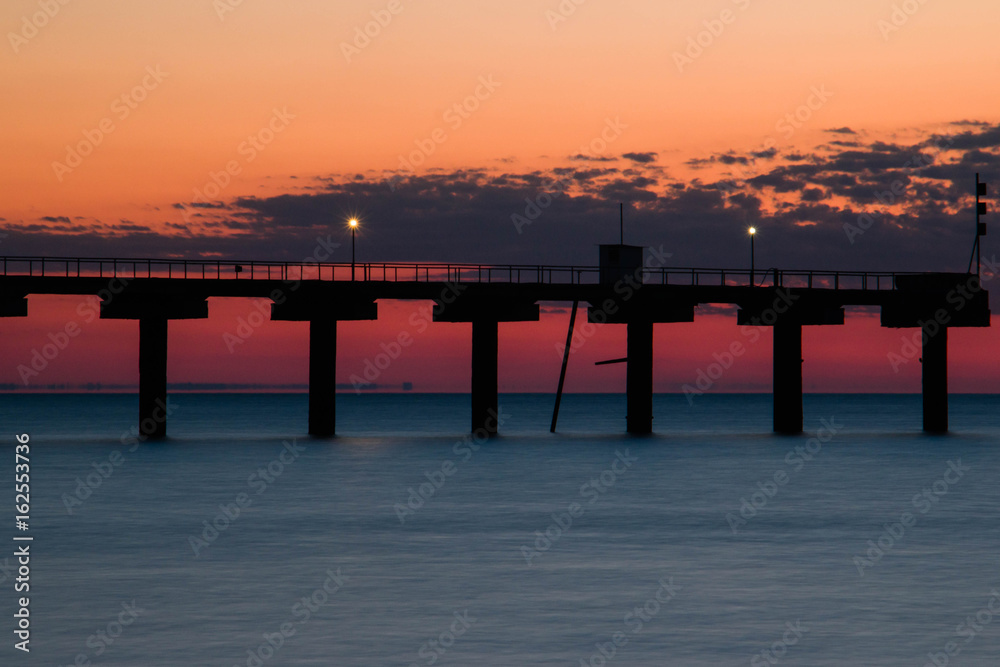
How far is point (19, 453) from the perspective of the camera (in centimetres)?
6003

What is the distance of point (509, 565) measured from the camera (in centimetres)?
2583

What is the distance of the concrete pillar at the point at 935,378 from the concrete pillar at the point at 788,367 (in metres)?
7.15

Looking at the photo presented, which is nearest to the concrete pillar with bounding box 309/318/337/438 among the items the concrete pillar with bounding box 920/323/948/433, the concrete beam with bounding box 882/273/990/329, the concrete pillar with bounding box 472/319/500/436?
the concrete pillar with bounding box 472/319/500/436

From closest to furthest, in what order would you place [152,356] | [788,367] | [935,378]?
[152,356], [788,367], [935,378]

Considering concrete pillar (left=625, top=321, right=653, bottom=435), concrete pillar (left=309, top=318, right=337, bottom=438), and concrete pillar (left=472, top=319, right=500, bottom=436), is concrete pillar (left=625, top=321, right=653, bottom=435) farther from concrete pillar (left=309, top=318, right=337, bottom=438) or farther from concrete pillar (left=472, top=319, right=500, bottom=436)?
concrete pillar (left=309, top=318, right=337, bottom=438)

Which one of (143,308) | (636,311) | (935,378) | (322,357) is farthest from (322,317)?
(935,378)

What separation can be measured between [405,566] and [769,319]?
4167cm

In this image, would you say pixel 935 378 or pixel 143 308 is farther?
pixel 935 378

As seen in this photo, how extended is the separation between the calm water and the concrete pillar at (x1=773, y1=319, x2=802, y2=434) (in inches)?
518

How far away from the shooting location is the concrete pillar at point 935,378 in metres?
66.3

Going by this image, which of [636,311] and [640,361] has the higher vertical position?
[636,311]

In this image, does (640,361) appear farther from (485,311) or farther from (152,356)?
(152,356)

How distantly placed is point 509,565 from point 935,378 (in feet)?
158

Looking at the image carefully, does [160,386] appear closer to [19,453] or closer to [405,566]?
[19,453]
